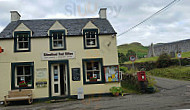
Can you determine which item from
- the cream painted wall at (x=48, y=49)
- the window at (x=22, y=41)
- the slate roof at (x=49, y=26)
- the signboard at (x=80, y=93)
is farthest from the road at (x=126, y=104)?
the slate roof at (x=49, y=26)

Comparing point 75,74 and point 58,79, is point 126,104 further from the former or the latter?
point 58,79

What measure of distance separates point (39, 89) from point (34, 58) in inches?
88.5

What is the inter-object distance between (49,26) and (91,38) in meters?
3.62

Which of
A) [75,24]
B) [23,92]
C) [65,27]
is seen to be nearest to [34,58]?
[23,92]

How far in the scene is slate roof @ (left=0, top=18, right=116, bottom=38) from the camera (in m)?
11.1

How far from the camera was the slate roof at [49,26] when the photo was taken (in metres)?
11.1

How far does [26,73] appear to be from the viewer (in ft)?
35.5

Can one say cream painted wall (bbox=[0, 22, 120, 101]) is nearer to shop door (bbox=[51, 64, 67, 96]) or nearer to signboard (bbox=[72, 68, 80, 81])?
signboard (bbox=[72, 68, 80, 81])

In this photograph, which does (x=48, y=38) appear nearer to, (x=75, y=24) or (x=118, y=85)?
(x=75, y=24)

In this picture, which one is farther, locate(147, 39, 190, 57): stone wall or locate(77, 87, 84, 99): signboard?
locate(147, 39, 190, 57): stone wall

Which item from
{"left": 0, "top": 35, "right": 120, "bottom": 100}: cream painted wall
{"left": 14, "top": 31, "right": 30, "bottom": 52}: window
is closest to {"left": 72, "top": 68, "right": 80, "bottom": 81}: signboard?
{"left": 0, "top": 35, "right": 120, "bottom": 100}: cream painted wall

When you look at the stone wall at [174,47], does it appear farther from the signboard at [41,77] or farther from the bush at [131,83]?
the signboard at [41,77]

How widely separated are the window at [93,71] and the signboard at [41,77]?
→ 280 cm

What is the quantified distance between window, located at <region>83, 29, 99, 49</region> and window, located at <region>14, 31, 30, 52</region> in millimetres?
4262
